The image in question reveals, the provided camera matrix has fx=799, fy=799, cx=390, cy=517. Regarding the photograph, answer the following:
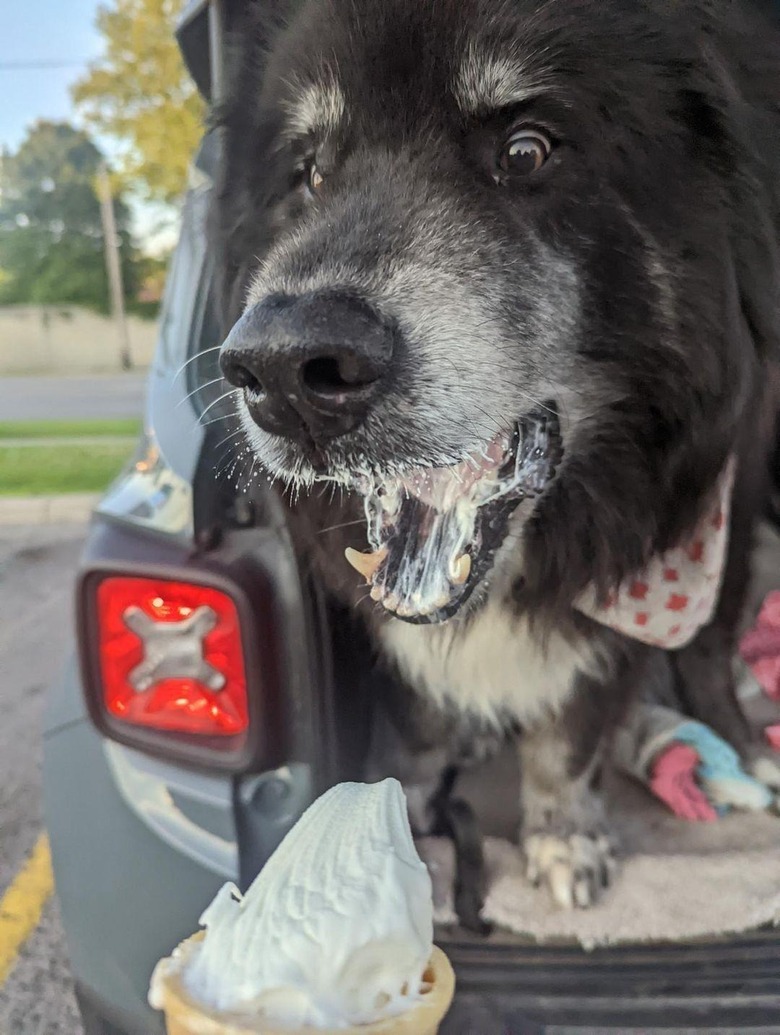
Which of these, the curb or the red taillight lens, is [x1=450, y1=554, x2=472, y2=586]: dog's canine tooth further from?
the curb

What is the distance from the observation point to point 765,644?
7.20 ft

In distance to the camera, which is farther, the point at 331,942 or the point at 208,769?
the point at 208,769

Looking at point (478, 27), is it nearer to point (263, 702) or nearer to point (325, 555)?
point (325, 555)

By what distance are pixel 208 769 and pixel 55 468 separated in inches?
208

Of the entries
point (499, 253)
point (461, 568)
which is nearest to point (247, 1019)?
point (461, 568)

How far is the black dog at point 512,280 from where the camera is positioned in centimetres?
117

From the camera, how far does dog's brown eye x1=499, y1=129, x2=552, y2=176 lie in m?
1.27

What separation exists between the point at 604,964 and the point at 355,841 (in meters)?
0.58

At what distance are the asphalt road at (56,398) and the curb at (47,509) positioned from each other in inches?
25.1

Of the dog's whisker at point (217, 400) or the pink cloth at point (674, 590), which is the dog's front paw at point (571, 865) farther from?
the dog's whisker at point (217, 400)

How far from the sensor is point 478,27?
1.22 metres

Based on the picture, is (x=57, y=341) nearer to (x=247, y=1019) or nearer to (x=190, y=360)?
(x=190, y=360)

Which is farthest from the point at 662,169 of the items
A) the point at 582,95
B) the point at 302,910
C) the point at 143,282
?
the point at 143,282

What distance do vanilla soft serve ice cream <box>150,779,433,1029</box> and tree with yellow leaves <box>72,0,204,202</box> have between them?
152 centimetres
